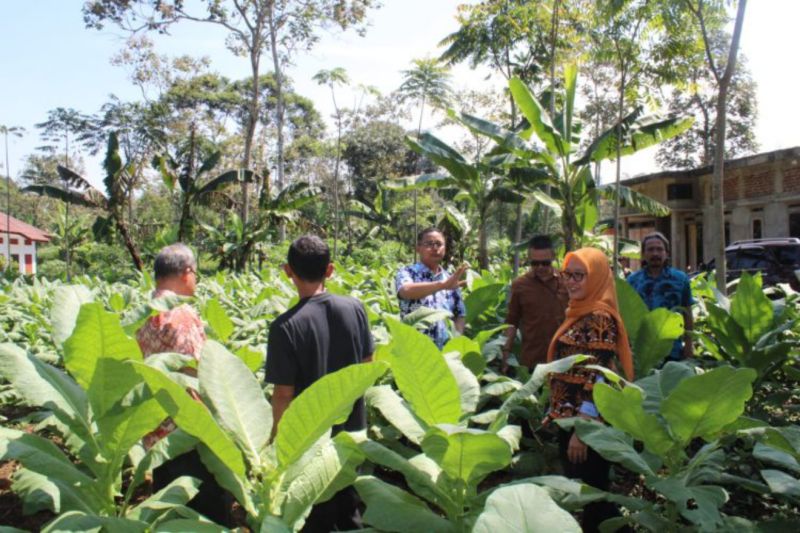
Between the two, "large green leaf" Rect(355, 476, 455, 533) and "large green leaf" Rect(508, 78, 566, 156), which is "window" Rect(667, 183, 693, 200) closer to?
"large green leaf" Rect(508, 78, 566, 156)

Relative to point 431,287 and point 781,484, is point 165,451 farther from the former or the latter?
point 431,287

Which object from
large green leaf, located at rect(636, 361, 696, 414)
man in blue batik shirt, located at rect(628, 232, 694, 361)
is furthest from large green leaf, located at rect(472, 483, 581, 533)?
man in blue batik shirt, located at rect(628, 232, 694, 361)

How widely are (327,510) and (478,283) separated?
3.19m

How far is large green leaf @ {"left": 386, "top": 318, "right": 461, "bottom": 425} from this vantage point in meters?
1.66

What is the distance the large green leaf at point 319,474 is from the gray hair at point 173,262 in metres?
1.21

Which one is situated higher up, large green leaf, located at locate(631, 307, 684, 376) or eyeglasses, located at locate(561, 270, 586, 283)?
eyeglasses, located at locate(561, 270, 586, 283)

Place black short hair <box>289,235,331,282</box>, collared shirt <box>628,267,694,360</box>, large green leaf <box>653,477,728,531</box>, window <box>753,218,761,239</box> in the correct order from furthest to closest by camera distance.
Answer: window <box>753,218,761,239</box>, collared shirt <box>628,267,694,360</box>, black short hair <box>289,235,331,282</box>, large green leaf <box>653,477,728,531</box>

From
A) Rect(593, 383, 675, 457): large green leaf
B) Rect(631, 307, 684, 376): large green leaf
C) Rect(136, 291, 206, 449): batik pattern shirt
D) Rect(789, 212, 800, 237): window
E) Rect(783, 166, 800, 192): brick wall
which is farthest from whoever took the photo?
Rect(789, 212, 800, 237): window

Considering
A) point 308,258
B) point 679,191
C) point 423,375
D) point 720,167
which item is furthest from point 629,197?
point 679,191

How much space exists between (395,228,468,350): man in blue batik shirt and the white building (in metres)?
36.4

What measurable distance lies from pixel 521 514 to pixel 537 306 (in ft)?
8.25

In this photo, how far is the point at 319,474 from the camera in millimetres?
1618

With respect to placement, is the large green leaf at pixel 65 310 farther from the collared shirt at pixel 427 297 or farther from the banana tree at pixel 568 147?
the banana tree at pixel 568 147

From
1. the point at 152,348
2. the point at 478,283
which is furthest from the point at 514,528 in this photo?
the point at 478,283
